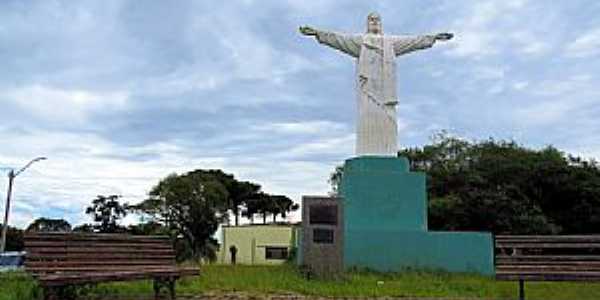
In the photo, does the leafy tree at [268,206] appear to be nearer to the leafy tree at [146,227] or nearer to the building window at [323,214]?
the leafy tree at [146,227]

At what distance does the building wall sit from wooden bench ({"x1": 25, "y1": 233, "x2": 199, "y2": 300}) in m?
34.7

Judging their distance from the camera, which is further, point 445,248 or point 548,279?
point 445,248

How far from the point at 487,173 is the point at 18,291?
99.3ft

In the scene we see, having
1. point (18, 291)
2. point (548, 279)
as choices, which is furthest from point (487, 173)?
point (18, 291)

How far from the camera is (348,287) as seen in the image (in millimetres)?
11711

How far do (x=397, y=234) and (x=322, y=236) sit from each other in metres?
2.69

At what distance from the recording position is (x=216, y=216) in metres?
50.3

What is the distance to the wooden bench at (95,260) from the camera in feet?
24.8

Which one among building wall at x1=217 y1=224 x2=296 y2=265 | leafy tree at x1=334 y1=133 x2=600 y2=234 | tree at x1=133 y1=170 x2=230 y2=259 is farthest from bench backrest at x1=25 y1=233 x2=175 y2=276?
tree at x1=133 y1=170 x2=230 y2=259

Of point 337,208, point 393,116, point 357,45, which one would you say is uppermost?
point 357,45

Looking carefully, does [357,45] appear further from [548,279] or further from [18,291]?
[18,291]

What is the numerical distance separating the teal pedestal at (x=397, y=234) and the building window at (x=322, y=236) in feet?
4.97

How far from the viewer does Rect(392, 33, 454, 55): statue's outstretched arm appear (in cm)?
1778

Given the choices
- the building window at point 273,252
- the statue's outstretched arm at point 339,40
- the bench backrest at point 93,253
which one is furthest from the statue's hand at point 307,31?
the building window at point 273,252
